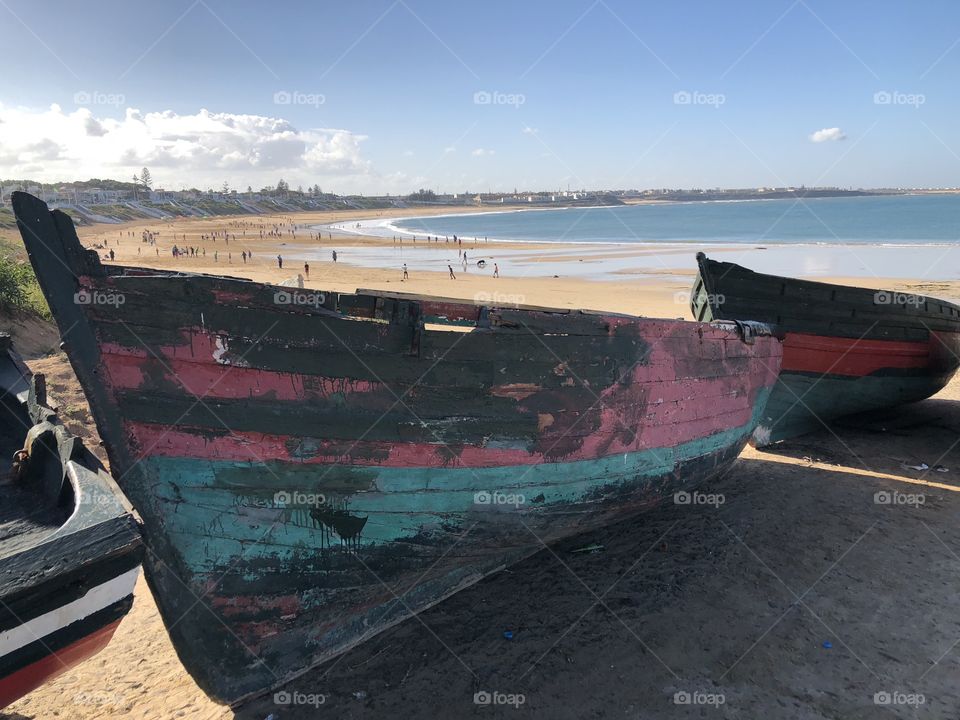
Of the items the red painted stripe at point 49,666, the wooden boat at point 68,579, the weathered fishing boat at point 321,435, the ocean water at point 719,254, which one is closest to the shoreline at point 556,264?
the ocean water at point 719,254

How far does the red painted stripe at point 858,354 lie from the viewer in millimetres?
8789

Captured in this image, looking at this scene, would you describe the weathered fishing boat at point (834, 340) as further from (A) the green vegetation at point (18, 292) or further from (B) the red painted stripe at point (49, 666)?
(A) the green vegetation at point (18, 292)

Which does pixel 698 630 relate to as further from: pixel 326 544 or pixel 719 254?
pixel 719 254

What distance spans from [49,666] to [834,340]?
32.6 ft

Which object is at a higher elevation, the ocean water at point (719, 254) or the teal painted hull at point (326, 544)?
the ocean water at point (719, 254)

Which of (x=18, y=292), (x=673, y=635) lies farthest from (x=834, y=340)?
(x=18, y=292)

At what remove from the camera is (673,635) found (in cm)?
471

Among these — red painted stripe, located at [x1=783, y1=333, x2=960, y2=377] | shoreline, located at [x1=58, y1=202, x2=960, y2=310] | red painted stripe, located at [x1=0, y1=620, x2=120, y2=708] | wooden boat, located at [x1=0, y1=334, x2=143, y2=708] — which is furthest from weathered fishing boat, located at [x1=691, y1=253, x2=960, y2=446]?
shoreline, located at [x1=58, y1=202, x2=960, y2=310]

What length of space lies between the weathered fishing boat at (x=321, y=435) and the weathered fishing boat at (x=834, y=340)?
411cm

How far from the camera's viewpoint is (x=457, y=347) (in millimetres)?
4285

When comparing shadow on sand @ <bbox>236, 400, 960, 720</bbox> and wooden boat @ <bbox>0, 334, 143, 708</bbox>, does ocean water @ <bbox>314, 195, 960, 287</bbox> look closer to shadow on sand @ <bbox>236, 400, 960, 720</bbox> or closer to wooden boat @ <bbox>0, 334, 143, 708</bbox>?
shadow on sand @ <bbox>236, 400, 960, 720</bbox>

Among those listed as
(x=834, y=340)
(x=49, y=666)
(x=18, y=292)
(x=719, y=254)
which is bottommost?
(x=49, y=666)

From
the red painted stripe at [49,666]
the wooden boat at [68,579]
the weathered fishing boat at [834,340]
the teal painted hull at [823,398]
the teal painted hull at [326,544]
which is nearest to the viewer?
the wooden boat at [68,579]

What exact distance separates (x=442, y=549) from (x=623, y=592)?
1.82m
